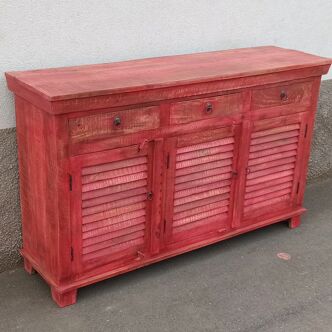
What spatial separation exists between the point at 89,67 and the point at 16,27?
0.40 meters

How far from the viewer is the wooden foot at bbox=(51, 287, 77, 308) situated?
117 inches

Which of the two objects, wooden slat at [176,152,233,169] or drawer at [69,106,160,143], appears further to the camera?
wooden slat at [176,152,233,169]

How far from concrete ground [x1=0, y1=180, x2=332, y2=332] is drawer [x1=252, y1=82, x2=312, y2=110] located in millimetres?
875

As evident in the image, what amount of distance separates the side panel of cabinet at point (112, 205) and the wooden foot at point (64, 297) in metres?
0.13

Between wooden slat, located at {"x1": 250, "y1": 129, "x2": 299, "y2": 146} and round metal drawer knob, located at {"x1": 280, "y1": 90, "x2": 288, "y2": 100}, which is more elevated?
round metal drawer knob, located at {"x1": 280, "y1": 90, "x2": 288, "y2": 100}

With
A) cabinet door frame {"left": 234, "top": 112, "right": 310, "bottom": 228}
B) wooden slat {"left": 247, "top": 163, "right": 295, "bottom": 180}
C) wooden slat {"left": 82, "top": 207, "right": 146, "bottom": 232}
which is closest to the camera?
wooden slat {"left": 82, "top": 207, "right": 146, "bottom": 232}

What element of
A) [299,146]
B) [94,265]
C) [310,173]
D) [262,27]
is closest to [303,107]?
[299,146]

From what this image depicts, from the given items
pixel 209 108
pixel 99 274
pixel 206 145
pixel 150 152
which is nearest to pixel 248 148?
pixel 206 145

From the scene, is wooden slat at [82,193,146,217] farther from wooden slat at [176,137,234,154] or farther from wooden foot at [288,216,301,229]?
wooden foot at [288,216,301,229]

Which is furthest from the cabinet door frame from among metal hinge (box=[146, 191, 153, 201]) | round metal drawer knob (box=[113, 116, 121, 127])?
round metal drawer knob (box=[113, 116, 121, 127])

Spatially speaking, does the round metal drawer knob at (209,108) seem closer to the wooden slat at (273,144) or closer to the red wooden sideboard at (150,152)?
the red wooden sideboard at (150,152)

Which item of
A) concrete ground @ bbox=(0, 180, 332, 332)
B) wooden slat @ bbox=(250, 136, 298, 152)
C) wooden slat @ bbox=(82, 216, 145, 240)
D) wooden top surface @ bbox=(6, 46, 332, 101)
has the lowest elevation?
concrete ground @ bbox=(0, 180, 332, 332)

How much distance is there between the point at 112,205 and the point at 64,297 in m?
0.51

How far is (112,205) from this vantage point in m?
2.95
